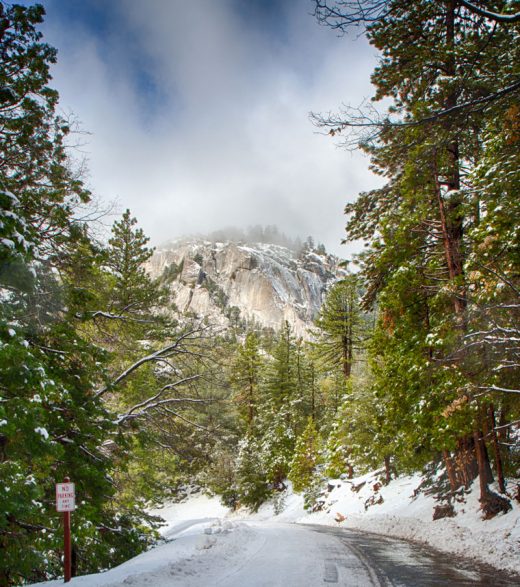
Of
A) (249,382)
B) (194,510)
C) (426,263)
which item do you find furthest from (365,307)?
(194,510)

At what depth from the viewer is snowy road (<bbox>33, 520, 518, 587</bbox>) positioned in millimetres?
5934

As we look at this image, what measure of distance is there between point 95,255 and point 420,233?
27.5ft

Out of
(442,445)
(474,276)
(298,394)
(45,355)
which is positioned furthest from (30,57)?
(298,394)

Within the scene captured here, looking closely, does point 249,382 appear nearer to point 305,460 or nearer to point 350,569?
point 305,460

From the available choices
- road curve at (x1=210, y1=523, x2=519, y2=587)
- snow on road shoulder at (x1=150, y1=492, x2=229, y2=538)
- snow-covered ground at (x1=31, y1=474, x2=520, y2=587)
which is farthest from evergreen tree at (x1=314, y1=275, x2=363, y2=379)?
road curve at (x1=210, y1=523, x2=519, y2=587)

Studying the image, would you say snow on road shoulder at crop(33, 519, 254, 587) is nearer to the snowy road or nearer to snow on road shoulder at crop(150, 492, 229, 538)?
the snowy road

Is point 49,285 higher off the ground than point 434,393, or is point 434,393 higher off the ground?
point 49,285

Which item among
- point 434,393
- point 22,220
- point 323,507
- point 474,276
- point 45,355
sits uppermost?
point 22,220

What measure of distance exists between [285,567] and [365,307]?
330 inches

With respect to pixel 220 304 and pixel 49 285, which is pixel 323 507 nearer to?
pixel 49 285

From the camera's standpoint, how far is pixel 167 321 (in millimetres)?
16719

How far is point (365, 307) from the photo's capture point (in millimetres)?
13586

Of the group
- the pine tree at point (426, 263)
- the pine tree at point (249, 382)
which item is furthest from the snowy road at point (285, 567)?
the pine tree at point (249, 382)

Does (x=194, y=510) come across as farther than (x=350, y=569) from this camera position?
Yes
